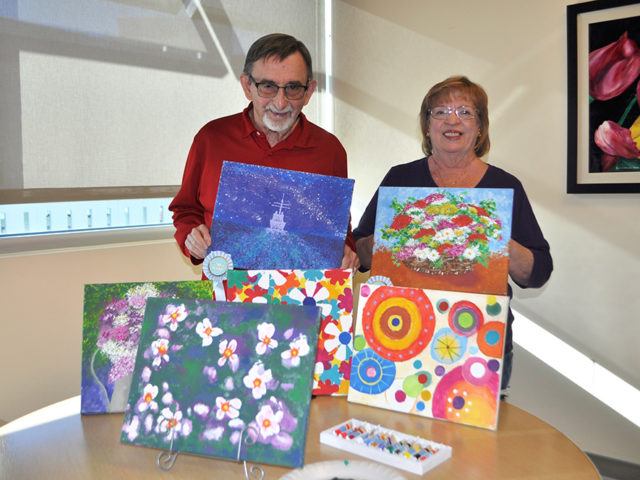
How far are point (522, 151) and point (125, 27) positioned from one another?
6.39ft

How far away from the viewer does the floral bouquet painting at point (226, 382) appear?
3.41ft

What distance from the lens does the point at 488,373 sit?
123 centimetres

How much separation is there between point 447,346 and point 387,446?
0.28 meters

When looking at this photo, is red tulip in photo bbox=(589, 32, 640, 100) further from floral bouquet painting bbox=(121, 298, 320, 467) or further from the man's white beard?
floral bouquet painting bbox=(121, 298, 320, 467)

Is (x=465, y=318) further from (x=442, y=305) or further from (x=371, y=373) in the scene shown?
(x=371, y=373)

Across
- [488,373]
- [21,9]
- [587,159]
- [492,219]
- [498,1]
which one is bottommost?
[488,373]

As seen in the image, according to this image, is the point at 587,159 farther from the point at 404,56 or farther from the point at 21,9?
the point at 21,9

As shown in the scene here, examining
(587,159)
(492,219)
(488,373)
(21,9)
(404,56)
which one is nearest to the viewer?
(488,373)

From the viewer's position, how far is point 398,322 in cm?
133

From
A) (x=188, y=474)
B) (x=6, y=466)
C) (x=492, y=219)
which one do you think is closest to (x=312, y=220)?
(x=492, y=219)

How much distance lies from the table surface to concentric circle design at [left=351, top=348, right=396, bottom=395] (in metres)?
0.05

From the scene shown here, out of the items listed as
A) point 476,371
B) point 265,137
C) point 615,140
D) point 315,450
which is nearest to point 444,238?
point 476,371

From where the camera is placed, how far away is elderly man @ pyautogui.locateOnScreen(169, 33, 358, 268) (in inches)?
69.2

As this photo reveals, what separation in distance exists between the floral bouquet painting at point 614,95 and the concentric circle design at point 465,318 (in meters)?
1.65
